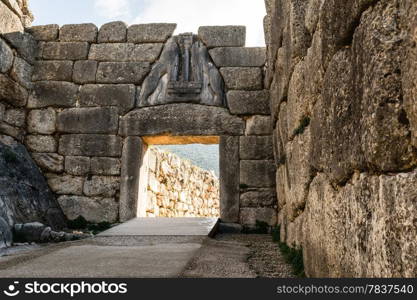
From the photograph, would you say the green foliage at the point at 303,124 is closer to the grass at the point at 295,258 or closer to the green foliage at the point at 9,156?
the grass at the point at 295,258

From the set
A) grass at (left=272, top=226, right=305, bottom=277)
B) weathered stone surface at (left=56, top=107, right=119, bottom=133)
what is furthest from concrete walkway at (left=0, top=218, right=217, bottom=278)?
weathered stone surface at (left=56, top=107, right=119, bottom=133)

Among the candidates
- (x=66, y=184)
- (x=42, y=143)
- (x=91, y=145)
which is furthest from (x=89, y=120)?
(x=66, y=184)

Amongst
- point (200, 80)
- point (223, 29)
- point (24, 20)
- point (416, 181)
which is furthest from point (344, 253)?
point (24, 20)

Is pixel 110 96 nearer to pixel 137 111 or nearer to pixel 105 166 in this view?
pixel 137 111

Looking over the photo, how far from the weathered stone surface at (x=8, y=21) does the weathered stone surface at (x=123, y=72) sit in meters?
1.44

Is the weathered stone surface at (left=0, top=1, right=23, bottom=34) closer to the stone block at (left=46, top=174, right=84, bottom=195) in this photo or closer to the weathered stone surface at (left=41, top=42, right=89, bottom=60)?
the weathered stone surface at (left=41, top=42, right=89, bottom=60)

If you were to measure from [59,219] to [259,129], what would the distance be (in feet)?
10.6

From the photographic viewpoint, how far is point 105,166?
230 inches

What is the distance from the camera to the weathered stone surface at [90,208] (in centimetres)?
571

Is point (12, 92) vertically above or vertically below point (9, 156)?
above

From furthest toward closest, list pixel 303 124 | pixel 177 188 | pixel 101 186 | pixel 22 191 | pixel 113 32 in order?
1. pixel 177 188
2. pixel 113 32
3. pixel 101 186
4. pixel 22 191
5. pixel 303 124

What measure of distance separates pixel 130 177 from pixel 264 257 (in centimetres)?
287

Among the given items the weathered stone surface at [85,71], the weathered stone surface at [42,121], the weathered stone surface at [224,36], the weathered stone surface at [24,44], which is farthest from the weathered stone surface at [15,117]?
the weathered stone surface at [224,36]

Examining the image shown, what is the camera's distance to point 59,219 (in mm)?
5551
